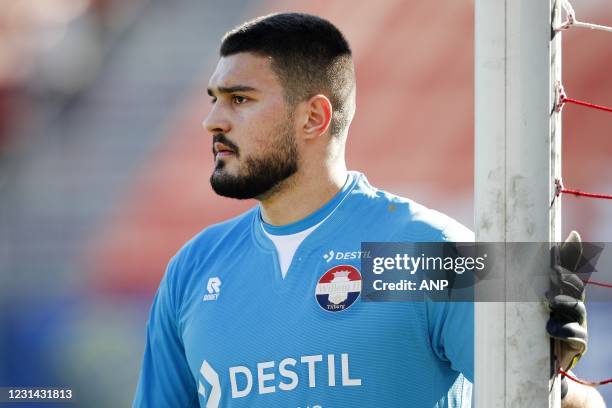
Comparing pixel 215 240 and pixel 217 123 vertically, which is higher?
pixel 217 123

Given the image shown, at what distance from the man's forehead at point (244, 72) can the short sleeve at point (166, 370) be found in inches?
17.5

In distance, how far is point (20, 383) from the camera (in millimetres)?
5355

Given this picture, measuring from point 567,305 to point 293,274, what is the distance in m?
0.70

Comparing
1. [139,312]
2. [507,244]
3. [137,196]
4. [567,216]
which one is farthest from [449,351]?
[137,196]

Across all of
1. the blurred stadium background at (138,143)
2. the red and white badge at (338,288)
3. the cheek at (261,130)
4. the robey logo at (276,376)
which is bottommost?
the robey logo at (276,376)

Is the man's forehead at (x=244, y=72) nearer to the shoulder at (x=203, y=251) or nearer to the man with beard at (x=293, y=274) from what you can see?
the man with beard at (x=293, y=274)

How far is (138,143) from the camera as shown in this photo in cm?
609

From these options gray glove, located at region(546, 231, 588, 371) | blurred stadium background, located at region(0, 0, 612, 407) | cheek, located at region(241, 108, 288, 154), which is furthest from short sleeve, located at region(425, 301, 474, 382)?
blurred stadium background, located at region(0, 0, 612, 407)

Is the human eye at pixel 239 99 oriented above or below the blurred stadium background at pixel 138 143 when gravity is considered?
below

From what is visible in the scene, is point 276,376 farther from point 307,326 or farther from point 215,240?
point 215,240

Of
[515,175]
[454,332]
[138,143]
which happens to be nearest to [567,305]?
[515,175]

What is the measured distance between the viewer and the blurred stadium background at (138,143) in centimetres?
521

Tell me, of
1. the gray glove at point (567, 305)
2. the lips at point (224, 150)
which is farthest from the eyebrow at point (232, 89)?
the gray glove at point (567, 305)

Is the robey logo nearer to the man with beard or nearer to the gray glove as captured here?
the man with beard
